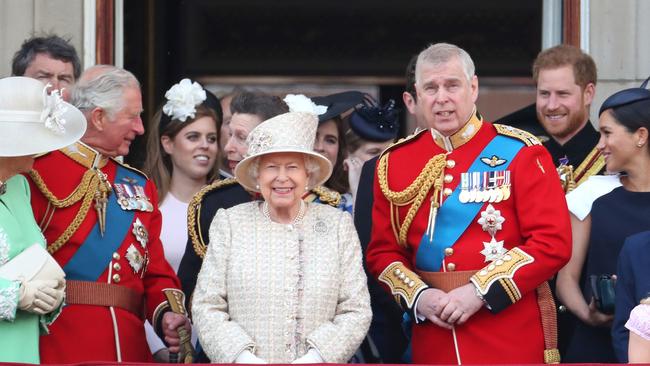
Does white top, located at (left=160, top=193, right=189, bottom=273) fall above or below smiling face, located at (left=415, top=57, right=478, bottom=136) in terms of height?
below

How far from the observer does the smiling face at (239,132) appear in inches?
263

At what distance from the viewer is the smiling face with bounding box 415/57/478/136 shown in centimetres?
595

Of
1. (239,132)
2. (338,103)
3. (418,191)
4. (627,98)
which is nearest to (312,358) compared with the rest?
(418,191)

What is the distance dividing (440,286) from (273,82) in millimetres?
5456

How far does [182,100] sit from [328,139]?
2.12 ft

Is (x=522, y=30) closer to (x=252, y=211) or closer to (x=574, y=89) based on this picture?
(x=574, y=89)

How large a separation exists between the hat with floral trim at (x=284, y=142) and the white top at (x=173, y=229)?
3.03 feet

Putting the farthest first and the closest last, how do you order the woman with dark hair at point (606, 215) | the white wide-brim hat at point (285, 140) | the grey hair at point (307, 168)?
1. the woman with dark hair at point (606, 215)
2. the grey hair at point (307, 168)
3. the white wide-brim hat at point (285, 140)

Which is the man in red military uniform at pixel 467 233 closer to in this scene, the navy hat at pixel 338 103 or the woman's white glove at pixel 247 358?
the woman's white glove at pixel 247 358

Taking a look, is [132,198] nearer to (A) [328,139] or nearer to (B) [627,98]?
(A) [328,139]

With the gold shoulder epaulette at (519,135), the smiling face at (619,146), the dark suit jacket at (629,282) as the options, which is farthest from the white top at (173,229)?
the dark suit jacket at (629,282)

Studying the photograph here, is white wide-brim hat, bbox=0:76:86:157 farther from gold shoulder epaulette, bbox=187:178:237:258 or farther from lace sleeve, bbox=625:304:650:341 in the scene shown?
lace sleeve, bbox=625:304:650:341

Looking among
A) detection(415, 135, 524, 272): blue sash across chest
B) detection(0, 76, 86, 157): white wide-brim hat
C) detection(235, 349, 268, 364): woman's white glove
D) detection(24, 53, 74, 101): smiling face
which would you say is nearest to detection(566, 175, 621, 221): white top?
detection(415, 135, 524, 272): blue sash across chest

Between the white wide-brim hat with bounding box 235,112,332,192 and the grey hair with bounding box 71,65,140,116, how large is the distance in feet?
2.04
